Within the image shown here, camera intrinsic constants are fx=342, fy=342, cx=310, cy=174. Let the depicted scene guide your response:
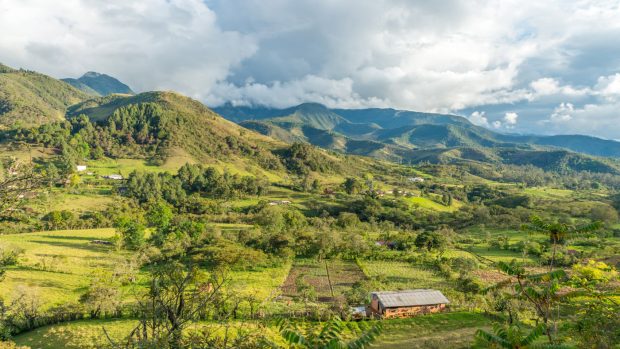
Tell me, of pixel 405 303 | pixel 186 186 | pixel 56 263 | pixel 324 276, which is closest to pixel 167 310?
pixel 405 303

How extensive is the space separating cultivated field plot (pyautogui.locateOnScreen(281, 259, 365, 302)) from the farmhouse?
20.4 feet

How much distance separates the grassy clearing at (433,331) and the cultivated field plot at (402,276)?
8.90 meters

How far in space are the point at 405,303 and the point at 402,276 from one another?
40.7 ft

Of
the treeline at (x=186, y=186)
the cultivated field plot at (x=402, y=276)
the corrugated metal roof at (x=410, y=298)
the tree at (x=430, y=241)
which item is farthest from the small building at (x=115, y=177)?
the corrugated metal roof at (x=410, y=298)

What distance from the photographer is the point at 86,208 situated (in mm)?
77375

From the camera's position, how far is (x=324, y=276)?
148ft

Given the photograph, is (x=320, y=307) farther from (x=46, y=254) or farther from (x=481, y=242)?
(x=481, y=242)

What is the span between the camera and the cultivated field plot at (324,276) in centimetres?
3947

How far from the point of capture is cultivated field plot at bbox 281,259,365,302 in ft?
129

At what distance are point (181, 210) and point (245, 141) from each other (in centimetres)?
9016

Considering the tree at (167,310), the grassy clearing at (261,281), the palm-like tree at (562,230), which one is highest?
the palm-like tree at (562,230)

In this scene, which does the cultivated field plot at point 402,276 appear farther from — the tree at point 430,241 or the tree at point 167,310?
the tree at point 167,310

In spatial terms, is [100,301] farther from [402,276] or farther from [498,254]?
[498,254]

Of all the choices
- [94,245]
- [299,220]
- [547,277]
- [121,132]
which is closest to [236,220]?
[299,220]
